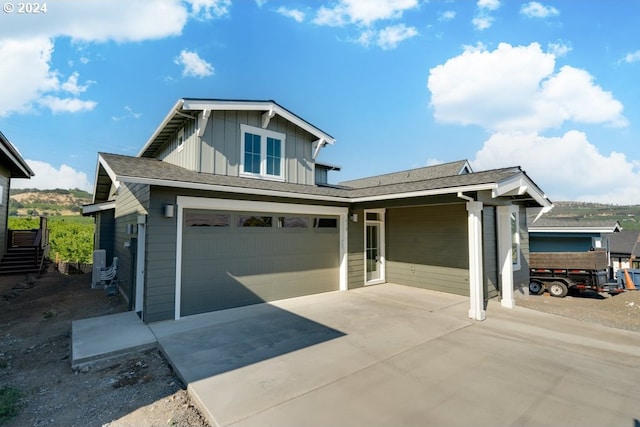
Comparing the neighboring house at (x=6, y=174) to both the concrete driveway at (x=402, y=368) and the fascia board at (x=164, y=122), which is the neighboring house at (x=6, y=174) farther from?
the concrete driveway at (x=402, y=368)

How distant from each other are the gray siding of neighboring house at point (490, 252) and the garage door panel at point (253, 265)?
13.3 ft

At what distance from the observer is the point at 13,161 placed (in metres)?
10.4

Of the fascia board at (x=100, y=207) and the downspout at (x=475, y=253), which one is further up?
the fascia board at (x=100, y=207)

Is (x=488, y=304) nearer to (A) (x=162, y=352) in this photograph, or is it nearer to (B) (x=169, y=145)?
(A) (x=162, y=352)

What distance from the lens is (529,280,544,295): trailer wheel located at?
10.2 meters

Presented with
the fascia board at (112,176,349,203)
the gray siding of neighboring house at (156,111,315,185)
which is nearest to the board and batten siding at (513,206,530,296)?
the fascia board at (112,176,349,203)

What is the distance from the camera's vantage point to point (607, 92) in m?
11.3

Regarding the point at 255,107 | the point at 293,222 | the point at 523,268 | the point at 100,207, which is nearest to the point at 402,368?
the point at 293,222

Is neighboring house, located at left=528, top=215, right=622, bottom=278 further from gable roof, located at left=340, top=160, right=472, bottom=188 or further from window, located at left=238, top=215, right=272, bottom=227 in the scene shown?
window, located at left=238, top=215, right=272, bottom=227

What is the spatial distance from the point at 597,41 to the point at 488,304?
837 centimetres

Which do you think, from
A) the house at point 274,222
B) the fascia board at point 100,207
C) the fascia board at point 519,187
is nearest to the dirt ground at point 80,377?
the house at point 274,222

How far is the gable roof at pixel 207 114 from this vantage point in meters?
7.16

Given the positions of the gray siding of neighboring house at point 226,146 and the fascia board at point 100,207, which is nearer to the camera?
the gray siding of neighboring house at point 226,146

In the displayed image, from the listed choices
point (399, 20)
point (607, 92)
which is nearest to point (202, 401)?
point (399, 20)
